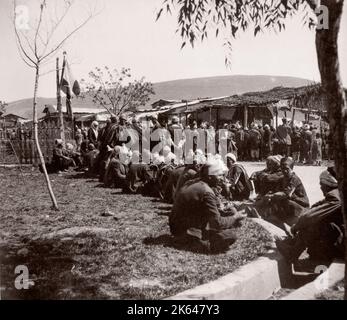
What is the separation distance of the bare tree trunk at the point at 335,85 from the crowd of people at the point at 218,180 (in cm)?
200

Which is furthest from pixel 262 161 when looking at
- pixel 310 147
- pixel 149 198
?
pixel 149 198

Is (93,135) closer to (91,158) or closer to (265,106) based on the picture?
(91,158)

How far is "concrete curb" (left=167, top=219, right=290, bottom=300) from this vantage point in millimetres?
4078

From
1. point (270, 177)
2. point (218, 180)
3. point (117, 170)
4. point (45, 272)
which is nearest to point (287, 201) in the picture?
point (270, 177)

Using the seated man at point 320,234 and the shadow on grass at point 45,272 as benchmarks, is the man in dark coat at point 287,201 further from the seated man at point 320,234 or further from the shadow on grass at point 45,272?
the shadow on grass at point 45,272

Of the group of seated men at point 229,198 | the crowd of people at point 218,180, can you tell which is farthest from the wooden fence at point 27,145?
the group of seated men at point 229,198

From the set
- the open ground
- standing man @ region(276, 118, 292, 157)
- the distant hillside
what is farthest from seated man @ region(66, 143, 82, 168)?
the distant hillside

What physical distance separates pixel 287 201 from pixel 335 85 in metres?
4.22

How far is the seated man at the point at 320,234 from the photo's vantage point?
204 inches

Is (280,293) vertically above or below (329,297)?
below

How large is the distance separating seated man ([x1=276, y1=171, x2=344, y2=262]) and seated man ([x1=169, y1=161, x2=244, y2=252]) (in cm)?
68
